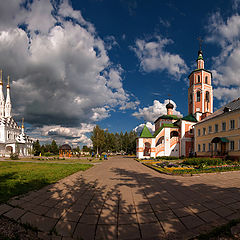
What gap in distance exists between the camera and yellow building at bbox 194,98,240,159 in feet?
65.3

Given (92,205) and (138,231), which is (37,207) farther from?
(138,231)

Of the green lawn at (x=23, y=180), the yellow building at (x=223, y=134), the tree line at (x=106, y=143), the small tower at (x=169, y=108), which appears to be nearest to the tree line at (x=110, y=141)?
the tree line at (x=106, y=143)

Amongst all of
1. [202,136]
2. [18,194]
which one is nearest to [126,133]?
[202,136]

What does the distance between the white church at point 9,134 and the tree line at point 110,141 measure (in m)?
22.2

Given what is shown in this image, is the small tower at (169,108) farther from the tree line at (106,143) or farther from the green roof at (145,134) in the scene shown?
the tree line at (106,143)

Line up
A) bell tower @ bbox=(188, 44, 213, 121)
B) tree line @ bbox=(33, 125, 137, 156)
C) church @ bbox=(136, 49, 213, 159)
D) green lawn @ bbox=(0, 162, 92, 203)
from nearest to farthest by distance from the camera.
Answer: green lawn @ bbox=(0, 162, 92, 203)
church @ bbox=(136, 49, 213, 159)
bell tower @ bbox=(188, 44, 213, 121)
tree line @ bbox=(33, 125, 137, 156)

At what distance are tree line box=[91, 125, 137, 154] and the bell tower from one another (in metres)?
27.9

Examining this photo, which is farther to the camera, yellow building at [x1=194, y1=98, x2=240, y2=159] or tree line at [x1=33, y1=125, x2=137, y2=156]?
tree line at [x1=33, y1=125, x2=137, y2=156]

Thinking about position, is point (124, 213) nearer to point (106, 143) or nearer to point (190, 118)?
point (190, 118)

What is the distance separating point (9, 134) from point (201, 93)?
6369cm

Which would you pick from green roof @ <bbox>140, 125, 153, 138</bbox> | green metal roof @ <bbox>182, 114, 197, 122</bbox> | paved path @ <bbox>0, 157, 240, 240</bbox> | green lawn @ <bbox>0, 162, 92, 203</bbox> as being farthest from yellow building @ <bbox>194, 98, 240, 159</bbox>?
green lawn @ <bbox>0, 162, 92, 203</bbox>

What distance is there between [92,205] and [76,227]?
1.30 metres

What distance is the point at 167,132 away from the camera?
33.6 metres

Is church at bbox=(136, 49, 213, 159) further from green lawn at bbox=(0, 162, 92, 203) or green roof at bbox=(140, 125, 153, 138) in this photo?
green lawn at bbox=(0, 162, 92, 203)
